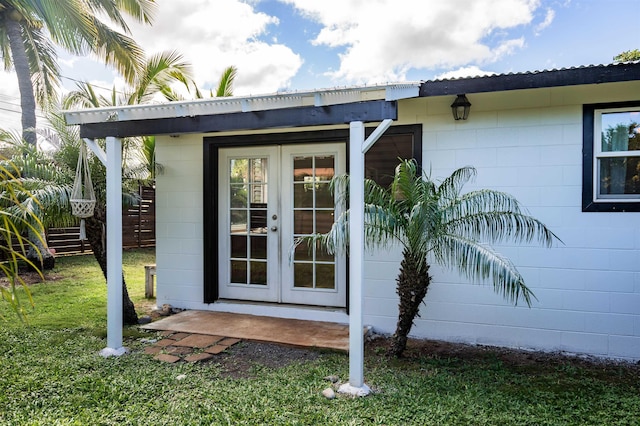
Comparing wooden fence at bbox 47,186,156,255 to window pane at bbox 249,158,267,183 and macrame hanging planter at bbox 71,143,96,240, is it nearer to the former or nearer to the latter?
window pane at bbox 249,158,267,183

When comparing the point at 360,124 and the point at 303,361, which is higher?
the point at 360,124

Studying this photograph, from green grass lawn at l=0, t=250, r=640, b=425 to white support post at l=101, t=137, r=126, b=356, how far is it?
0.82 ft

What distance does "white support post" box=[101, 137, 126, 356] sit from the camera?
4.02m

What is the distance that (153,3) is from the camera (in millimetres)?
10086

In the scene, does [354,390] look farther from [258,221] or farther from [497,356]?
[258,221]

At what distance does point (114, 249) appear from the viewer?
13.4 feet

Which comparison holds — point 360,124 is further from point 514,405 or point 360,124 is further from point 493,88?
point 514,405

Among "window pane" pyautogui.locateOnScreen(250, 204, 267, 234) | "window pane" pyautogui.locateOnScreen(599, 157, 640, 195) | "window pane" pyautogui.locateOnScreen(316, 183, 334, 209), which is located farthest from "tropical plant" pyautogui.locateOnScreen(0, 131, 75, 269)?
"window pane" pyautogui.locateOnScreen(599, 157, 640, 195)

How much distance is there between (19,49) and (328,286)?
909 centimetres

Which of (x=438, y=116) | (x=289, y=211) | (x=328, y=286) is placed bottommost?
(x=328, y=286)

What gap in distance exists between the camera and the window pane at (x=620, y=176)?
3.91 meters

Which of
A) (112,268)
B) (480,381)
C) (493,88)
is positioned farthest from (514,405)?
(112,268)

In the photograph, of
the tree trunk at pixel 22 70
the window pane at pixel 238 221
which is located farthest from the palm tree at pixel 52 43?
the window pane at pixel 238 221

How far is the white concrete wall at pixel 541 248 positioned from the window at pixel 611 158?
0.07 m
